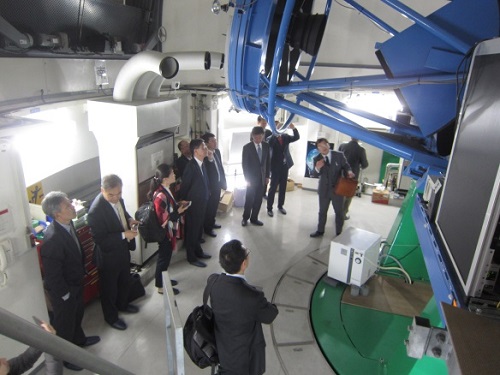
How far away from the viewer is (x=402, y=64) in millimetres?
2848

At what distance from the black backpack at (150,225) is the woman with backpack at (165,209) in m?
0.06

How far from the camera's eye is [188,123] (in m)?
7.44

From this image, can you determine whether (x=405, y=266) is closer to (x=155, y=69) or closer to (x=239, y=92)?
(x=239, y=92)

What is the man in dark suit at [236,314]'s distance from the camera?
2.74 m

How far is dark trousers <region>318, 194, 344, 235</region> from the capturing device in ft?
22.5

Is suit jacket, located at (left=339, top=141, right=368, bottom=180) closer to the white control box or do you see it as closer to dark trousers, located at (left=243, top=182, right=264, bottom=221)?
dark trousers, located at (left=243, top=182, right=264, bottom=221)

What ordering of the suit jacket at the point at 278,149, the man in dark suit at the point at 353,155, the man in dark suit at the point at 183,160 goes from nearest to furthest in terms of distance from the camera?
the man in dark suit at the point at 183,160, the man in dark suit at the point at 353,155, the suit jacket at the point at 278,149

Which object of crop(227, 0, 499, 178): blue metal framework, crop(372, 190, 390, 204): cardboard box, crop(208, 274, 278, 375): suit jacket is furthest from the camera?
crop(372, 190, 390, 204): cardboard box

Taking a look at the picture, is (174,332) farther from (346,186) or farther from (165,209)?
(346,186)

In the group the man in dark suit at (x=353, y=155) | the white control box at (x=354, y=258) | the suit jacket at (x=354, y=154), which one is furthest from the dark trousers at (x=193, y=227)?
the suit jacket at (x=354, y=154)

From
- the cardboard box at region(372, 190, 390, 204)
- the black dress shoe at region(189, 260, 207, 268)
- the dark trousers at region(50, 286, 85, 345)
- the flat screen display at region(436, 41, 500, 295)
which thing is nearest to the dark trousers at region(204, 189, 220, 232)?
the black dress shoe at region(189, 260, 207, 268)

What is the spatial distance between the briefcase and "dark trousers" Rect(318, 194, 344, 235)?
0.27 m

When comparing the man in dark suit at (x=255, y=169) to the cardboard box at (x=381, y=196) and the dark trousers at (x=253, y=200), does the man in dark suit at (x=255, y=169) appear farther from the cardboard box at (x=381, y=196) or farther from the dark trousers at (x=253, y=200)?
the cardboard box at (x=381, y=196)

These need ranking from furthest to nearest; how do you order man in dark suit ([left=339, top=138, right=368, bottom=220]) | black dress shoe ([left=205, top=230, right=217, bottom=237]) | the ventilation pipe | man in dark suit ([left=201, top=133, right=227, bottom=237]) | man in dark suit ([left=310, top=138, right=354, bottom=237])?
man in dark suit ([left=339, top=138, right=368, bottom=220])
black dress shoe ([left=205, top=230, right=217, bottom=237])
man in dark suit ([left=310, top=138, right=354, bottom=237])
man in dark suit ([left=201, top=133, right=227, bottom=237])
the ventilation pipe
